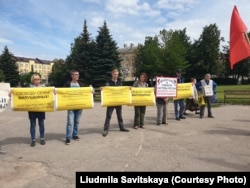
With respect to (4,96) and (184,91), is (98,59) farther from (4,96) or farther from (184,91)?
(4,96)

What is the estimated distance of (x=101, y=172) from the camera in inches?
240

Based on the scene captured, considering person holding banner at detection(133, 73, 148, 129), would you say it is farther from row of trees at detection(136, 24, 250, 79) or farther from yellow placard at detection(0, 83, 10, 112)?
row of trees at detection(136, 24, 250, 79)

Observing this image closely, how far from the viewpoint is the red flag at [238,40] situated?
10.7m

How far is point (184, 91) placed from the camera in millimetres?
13805

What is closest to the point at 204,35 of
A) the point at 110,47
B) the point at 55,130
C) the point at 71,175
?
the point at 110,47

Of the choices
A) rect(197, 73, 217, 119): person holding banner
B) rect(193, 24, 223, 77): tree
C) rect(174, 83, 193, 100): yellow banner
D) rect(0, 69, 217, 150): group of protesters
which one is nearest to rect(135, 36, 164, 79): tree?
rect(193, 24, 223, 77): tree

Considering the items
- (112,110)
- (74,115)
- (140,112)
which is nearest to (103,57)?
(140,112)

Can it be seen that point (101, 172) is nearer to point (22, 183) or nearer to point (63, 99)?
point (22, 183)

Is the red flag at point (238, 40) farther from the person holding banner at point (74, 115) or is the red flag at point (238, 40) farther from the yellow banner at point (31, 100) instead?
the yellow banner at point (31, 100)

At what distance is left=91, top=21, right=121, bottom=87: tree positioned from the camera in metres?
43.9

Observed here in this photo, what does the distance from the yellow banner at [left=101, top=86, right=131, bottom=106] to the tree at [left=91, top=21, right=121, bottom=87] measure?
3239 cm

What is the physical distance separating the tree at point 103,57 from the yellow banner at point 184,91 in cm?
2950

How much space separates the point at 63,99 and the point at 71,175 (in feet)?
12.3

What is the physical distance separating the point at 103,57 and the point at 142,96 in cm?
3497
